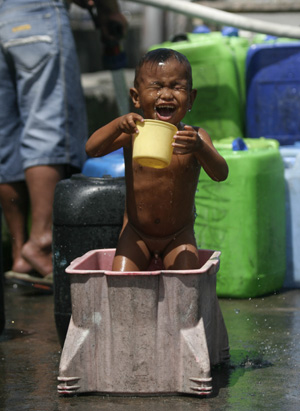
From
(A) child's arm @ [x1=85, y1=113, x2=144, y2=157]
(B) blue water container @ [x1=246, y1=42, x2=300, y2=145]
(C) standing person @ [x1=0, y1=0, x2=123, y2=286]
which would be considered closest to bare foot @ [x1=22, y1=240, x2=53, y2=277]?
(C) standing person @ [x1=0, y1=0, x2=123, y2=286]

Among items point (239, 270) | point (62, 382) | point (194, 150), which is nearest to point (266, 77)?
point (239, 270)

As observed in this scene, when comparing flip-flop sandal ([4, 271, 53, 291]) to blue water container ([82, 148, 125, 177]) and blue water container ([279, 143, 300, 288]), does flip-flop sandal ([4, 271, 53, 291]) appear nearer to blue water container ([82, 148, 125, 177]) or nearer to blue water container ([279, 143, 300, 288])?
blue water container ([82, 148, 125, 177])

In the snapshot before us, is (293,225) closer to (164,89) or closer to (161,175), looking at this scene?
(161,175)

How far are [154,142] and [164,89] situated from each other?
0.35 m

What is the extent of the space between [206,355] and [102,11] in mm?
2876

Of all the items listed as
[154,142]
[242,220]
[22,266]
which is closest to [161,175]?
[154,142]

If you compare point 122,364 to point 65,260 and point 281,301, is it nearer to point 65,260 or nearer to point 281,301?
point 65,260

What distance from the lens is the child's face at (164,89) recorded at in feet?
10.4

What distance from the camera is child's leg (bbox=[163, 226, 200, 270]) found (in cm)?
328

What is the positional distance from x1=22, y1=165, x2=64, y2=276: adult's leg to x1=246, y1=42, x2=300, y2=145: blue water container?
1.39 metres

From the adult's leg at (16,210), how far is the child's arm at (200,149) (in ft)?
7.13

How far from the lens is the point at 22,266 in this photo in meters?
5.12

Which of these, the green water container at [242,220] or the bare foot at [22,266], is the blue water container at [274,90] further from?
the bare foot at [22,266]

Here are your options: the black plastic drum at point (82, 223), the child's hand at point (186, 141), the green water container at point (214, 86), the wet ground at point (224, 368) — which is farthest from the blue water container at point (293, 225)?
the child's hand at point (186, 141)
